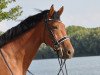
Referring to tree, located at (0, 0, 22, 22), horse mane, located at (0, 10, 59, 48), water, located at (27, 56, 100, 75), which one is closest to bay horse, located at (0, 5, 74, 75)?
horse mane, located at (0, 10, 59, 48)

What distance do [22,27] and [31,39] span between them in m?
0.24

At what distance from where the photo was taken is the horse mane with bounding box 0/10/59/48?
20.0 ft

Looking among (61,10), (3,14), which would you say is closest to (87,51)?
(3,14)

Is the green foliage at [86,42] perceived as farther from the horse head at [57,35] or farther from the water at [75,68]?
the horse head at [57,35]

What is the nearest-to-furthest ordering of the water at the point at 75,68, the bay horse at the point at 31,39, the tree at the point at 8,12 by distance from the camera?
the bay horse at the point at 31,39 < the tree at the point at 8,12 < the water at the point at 75,68

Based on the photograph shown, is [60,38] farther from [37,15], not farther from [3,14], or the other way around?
[3,14]

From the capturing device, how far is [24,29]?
6.21 meters

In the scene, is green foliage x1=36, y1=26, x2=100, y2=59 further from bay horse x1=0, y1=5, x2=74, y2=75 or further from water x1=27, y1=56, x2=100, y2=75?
bay horse x1=0, y1=5, x2=74, y2=75

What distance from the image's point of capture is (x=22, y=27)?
620 centimetres

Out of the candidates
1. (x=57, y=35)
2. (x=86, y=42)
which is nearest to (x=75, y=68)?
(x=86, y=42)

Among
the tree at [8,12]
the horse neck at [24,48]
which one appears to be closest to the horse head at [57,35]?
the horse neck at [24,48]

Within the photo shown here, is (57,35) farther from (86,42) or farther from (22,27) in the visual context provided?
(86,42)

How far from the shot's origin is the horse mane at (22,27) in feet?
20.0

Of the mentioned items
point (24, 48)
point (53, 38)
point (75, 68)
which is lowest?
point (75, 68)
